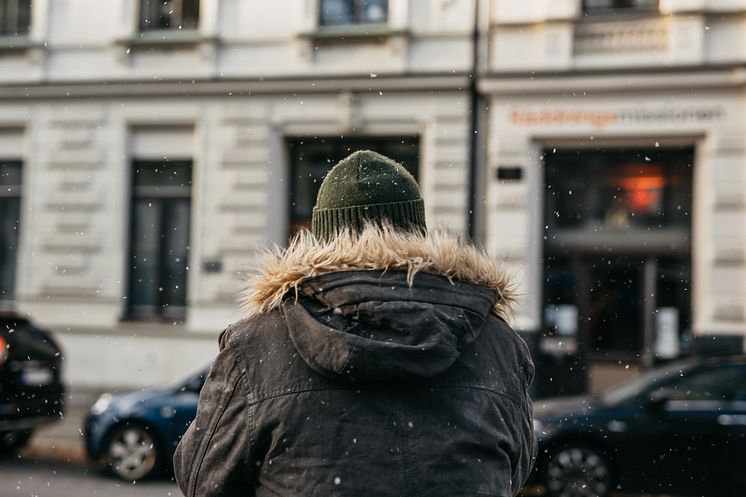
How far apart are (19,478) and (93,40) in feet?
24.9

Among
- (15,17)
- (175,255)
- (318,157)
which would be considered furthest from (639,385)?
(15,17)

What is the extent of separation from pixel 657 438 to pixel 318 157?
24.1 feet

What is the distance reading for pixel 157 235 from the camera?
13.3 metres

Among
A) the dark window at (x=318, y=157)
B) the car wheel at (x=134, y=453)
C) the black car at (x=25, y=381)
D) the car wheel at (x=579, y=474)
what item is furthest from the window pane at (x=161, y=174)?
the car wheel at (x=579, y=474)

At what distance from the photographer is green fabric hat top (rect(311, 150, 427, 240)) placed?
5.93 feet

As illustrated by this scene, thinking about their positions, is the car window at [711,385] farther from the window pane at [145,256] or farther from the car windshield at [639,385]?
the window pane at [145,256]

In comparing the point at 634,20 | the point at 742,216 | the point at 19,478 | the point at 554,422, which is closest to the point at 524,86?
the point at 634,20

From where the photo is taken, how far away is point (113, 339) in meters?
12.8

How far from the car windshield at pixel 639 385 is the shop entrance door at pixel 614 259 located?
4.38 meters

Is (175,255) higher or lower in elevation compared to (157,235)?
lower

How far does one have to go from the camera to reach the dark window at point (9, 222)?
13.5 m

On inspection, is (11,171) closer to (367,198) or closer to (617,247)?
(617,247)

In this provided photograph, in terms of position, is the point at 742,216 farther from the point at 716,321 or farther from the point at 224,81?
the point at 224,81

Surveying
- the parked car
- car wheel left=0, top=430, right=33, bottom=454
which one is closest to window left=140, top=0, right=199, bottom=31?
car wheel left=0, top=430, right=33, bottom=454
